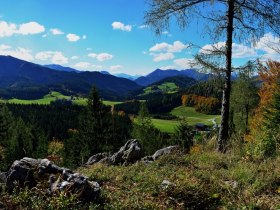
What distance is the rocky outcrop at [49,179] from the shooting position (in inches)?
303

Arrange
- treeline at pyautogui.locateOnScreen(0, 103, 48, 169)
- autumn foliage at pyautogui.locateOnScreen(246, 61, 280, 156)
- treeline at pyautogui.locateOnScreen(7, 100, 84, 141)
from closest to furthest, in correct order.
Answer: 1. autumn foliage at pyautogui.locateOnScreen(246, 61, 280, 156)
2. treeline at pyautogui.locateOnScreen(0, 103, 48, 169)
3. treeline at pyautogui.locateOnScreen(7, 100, 84, 141)

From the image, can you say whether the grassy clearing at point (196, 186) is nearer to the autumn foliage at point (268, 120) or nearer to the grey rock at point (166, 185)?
the grey rock at point (166, 185)

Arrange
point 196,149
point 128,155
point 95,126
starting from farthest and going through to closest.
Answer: point 95,126 < point 128,155 < point 196,149

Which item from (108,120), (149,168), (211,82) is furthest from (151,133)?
(149,168)

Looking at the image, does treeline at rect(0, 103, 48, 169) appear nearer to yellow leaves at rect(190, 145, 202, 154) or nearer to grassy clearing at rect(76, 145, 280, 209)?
yellow leaves at rect(190, 145, 202, 154)

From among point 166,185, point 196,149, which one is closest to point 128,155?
point 196,149

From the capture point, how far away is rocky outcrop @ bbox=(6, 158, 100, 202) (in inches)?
303

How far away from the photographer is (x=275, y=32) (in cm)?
1496

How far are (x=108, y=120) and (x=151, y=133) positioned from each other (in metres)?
21.8

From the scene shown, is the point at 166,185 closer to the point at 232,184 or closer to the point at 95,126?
the point at 232,184

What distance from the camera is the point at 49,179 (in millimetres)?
8305

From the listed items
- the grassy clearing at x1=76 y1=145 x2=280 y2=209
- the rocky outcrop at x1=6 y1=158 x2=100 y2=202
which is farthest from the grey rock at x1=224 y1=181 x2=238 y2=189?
the rocky outcrop at x1=6 y1=158 x2=100 y2=202

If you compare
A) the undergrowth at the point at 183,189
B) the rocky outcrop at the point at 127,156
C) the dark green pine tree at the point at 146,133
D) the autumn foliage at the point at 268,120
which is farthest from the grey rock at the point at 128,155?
the dark green pine tree at the point at 146,133

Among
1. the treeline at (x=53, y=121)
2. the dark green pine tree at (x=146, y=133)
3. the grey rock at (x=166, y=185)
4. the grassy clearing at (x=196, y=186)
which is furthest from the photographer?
the treeline at (x=53, y=121)
